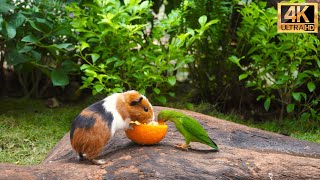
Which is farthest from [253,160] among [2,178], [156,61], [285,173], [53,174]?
[156,61]

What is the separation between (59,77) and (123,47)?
87cm

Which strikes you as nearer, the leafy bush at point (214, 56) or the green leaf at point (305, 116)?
the green leaf at point (305, 116)

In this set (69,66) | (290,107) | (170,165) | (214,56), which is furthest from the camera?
(214,56)

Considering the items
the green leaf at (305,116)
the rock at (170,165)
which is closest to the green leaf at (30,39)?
the rock at (170,165)

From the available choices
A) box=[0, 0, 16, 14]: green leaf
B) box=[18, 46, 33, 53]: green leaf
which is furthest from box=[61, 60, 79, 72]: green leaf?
box=[0, 0, 16, 14]: green leaf

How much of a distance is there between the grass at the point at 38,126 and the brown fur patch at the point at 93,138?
160 centimetres

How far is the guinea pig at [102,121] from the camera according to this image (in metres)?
3.45

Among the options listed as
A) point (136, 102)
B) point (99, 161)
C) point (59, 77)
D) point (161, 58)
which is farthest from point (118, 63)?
point (99, 161)

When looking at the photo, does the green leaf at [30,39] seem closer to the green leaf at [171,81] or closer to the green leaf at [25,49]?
the green leaf at [25,49]

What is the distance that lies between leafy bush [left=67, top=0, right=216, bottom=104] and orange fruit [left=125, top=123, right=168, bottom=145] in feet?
5.75

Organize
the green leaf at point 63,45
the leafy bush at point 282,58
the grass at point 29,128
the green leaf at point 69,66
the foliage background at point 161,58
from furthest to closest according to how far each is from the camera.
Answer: the green leaf at point 69,66, the green leaf at point 63,45, the leafy bush at point 282,58, the foliage background at point 161,58, the grass at point 29,128

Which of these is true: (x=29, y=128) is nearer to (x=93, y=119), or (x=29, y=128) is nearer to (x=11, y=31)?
(x=11, y=31)

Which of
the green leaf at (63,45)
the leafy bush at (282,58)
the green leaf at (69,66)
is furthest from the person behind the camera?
the green leaf at (69,66)

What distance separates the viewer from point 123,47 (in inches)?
217
